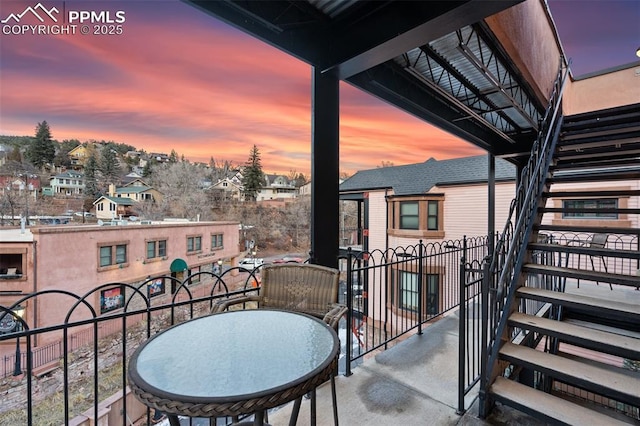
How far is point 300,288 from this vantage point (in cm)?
204

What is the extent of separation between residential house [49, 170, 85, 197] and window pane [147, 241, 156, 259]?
2.64m

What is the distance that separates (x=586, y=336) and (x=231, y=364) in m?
2.70

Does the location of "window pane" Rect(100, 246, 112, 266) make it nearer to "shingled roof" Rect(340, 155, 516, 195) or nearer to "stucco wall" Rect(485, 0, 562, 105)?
"shingled roof" Rect(340, 155, 516, 195)

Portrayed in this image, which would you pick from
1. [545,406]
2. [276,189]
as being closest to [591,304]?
[545,406]

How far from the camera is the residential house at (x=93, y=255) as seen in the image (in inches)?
240

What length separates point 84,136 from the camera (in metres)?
9.88

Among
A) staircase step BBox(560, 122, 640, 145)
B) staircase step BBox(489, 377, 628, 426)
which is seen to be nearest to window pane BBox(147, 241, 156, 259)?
staircase step BBox(489, 377, 628, 426)

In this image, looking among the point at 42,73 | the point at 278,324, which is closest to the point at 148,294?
the point at 278,324

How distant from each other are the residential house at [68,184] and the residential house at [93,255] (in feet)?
3.99

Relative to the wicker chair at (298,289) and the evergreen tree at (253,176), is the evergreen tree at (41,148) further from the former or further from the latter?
the wicker chair at (298,289)

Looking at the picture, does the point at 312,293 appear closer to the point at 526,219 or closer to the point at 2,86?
the point at 526,219

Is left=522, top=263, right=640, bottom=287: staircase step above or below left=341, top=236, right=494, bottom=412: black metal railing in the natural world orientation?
above

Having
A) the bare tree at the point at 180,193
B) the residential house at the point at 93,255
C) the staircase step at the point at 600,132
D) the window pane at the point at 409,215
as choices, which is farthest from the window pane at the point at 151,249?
the staircase step at the point at 600,132

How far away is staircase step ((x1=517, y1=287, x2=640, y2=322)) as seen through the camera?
2152mm
